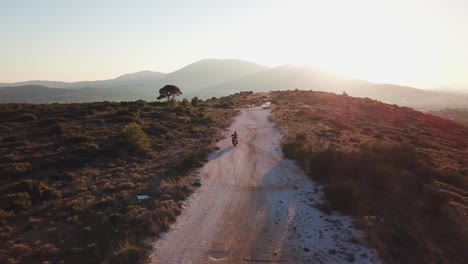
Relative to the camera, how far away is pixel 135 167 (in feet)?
82.5

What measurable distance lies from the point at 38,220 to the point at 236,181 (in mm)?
12704

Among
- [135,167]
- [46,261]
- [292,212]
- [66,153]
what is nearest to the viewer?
[46,261]

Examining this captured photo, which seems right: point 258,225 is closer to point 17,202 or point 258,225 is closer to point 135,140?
point 17,202

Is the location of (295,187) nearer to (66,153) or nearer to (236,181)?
(236,181)

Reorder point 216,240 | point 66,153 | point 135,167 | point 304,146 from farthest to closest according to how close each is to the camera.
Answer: point 304,146
point 66,153
point 135,167
point 216,240

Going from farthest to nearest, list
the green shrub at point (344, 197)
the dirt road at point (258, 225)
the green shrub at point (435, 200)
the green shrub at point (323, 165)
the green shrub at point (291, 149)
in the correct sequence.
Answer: the green shrub at point (291, 149)
the green shrub at point (323, 165)
the green shrub at point (435, 200)
the green shrub at point (344, 197)
the dirt road at point (258, 225)

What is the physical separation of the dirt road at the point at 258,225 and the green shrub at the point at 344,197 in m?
0.80

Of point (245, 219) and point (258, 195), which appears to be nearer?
point (245, 219)

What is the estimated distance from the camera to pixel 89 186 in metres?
20.9

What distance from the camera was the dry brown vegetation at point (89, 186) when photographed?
14055mm

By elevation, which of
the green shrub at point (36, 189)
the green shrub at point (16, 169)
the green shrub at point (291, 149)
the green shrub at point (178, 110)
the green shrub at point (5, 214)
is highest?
the green shrub at point (178, 110)

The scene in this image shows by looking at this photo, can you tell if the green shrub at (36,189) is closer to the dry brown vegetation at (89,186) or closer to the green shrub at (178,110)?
the dry brown vegetation at (89,186)

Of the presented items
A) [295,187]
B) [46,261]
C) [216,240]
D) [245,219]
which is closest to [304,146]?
[295,187]

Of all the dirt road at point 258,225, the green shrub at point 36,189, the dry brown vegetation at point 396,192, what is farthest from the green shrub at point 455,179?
the green shrub at point 36,189
